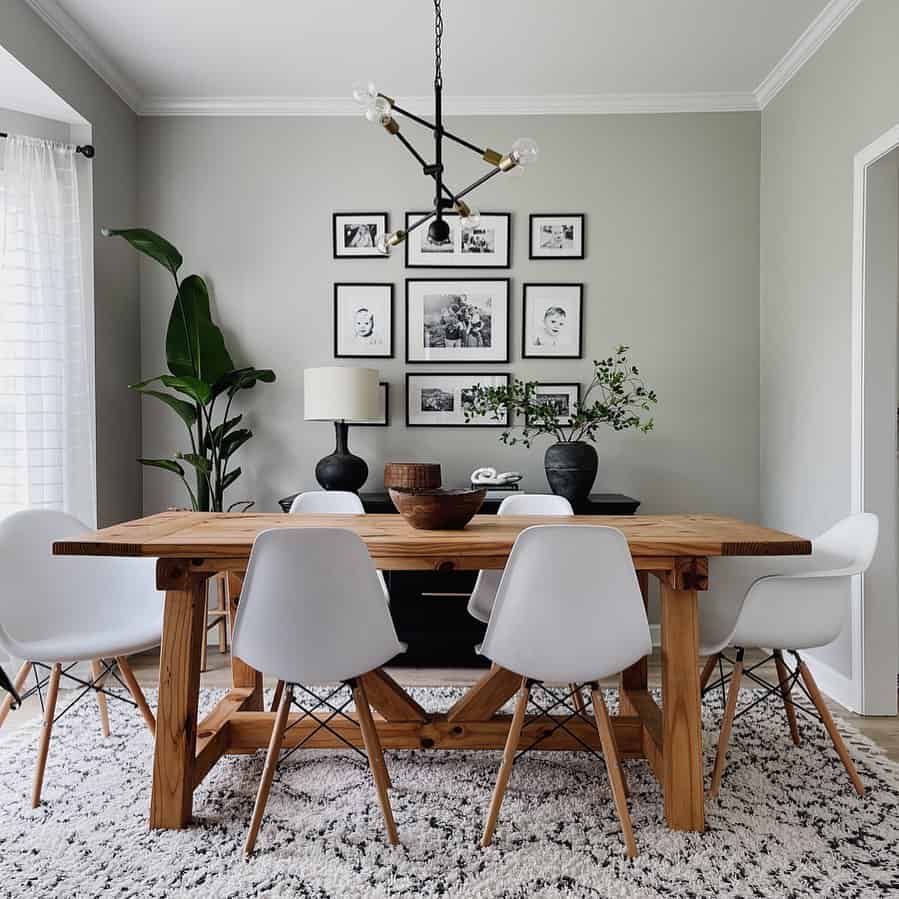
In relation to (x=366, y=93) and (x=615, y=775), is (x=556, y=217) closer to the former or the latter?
(x=366, y=93)

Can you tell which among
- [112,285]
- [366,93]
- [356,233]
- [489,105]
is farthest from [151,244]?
[489,105]

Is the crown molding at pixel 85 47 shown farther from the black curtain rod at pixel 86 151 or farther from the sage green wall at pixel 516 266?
the black curtain rod at pixel 86 151

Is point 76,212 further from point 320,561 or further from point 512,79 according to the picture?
point 320,561

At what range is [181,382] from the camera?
3312 millimetres

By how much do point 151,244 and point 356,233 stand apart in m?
1.06

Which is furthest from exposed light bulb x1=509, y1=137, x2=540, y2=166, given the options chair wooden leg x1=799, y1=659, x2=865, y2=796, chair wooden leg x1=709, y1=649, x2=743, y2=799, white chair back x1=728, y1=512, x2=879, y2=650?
chair wooden leg x1=799, y1=659, x2=865, y2=796

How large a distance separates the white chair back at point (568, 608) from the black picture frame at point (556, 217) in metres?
2.37

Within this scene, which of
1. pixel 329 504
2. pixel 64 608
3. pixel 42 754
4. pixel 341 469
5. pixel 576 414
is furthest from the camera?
pixel 576 414

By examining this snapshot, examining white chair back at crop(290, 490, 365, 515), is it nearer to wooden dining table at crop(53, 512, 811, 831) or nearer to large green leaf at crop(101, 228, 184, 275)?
wooden dining table at crop(53, 512, 811, 831)

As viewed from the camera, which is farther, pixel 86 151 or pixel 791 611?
pixel 86 151

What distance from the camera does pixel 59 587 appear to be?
8.09 feet

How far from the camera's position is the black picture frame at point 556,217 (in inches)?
149

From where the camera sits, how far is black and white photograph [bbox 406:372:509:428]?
380cm

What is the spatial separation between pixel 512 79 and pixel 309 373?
180cm
